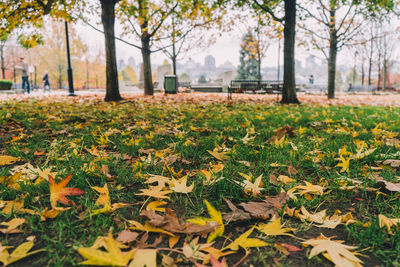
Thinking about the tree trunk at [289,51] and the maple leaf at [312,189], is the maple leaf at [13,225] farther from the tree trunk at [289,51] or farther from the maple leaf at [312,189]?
the tree trunk at [289,51]

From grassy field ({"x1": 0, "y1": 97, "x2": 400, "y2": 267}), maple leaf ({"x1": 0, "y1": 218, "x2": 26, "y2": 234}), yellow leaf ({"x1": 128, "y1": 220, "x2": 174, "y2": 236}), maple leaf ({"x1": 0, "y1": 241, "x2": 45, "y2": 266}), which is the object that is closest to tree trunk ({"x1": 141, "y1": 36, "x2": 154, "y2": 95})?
grassy field ({"x1": 0, "y1": 97, "x2": 400, "y2": 267})

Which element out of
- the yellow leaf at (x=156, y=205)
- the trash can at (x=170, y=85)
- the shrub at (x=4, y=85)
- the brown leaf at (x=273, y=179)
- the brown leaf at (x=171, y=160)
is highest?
the shrub at (x=4, y=85)

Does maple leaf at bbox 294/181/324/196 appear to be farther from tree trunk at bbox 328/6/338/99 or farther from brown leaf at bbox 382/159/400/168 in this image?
tree trunk at bbox 328/6/338/99

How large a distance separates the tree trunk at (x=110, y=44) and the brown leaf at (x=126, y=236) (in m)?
8.57

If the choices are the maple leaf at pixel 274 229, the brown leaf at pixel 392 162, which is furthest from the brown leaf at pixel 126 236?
the brown leaf at pixel 392 162

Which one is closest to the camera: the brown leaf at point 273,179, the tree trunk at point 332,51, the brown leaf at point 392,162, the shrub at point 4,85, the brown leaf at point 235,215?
the brown leaf at point 235,215

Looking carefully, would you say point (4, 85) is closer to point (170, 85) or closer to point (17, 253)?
point (170, 85)

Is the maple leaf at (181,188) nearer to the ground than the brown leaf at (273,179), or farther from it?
farther from it

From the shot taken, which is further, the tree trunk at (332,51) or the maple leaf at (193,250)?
the tree trunk at (332,51)

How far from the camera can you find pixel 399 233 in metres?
1.16

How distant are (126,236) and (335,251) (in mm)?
845

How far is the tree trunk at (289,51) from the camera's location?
30.2 feet

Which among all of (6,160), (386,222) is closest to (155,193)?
(386,222)

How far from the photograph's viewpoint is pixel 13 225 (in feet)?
4.04
